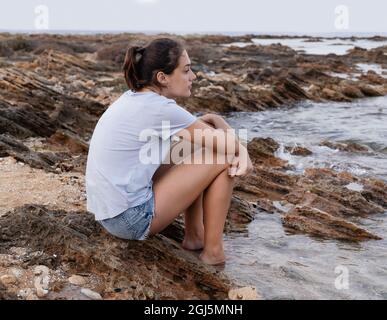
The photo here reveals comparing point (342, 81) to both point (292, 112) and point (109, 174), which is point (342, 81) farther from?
point (109, 174)

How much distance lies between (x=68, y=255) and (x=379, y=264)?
2807 millimetres

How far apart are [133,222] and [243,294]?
0.95m

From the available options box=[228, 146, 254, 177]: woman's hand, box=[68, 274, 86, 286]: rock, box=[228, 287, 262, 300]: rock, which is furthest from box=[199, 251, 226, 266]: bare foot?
box=[68, 274, 86, 286]: rock

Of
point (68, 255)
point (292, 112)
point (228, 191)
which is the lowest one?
point (292, 112)

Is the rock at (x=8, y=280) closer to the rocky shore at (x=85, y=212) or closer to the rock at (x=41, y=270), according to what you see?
the rocky shore at (x=85, y=212)

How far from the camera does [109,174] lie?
13.4 feet

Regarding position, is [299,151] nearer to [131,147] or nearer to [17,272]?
[131,147]

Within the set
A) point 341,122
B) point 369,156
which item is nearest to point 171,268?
point 369,156

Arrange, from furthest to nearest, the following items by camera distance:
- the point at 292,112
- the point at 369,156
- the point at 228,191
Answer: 1. the point at 292,112
2. the point at 369,156
3. the point at 228,191

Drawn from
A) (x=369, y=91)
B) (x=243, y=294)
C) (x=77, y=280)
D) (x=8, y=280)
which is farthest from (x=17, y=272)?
(x=369, y=91)

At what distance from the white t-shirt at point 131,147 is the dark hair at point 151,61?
0.12m

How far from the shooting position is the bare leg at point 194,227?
4.62 meters

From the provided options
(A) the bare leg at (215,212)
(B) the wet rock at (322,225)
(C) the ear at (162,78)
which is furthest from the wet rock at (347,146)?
(C) the ear at (162,78)

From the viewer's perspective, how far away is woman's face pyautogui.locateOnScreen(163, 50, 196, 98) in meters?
4.23
